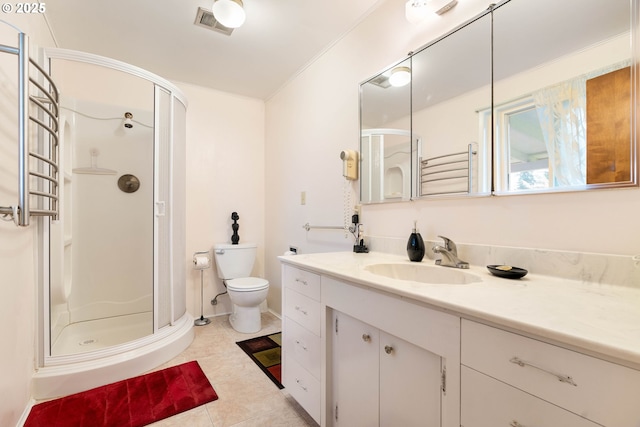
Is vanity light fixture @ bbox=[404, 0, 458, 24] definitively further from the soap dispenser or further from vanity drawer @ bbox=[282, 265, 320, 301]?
vanity drawer @ bbox=[282, 265, 320, 301]

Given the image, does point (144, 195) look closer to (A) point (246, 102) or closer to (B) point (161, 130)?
(B) point (161, 130)

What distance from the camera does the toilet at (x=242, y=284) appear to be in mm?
2420

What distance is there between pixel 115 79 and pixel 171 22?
1.86 ft

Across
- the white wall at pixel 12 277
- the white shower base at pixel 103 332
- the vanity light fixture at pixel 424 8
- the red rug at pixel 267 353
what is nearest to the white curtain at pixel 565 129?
the vanity light fixture at pixel 424 8

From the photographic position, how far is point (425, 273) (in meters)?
1.31

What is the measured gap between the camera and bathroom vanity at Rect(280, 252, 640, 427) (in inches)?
21.1

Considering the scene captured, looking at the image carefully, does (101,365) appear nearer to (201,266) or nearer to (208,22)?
(201,266)

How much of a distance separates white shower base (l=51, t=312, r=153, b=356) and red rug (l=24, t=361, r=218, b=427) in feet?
1.13

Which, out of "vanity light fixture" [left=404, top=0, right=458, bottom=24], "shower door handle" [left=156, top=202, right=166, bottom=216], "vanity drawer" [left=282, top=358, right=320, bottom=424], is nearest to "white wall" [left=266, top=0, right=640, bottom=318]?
"vanity light fixture" [left=404, top=0, right=458, bottom=24]

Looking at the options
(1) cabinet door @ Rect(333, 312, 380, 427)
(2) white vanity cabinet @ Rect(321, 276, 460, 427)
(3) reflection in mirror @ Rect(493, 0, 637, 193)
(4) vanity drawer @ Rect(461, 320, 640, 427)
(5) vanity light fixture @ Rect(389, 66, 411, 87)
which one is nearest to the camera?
(4) vanity drawer @ Rect(461, 320, 640, 427)

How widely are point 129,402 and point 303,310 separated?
3.75ft

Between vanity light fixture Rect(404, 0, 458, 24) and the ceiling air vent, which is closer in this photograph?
vanity light fixture Rect(404, 0, 458, 24)

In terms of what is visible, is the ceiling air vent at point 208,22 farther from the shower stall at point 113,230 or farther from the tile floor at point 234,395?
the tile floor at point 234,395

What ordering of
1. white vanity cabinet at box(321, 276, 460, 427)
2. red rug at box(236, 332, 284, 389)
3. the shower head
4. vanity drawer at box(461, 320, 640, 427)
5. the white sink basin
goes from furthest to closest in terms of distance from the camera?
the shower head → red rug at box(236, 332, 284, 389) → the white sink basin → white vanity cabinet at box(321, 276, 460, 427) → vanity drawer at box(461, 320, 640, 427)
